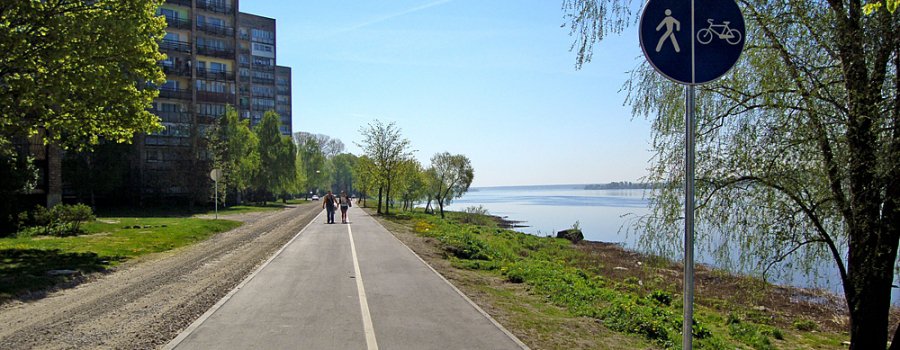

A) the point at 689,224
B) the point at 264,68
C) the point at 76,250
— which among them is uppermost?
the point at 264,68

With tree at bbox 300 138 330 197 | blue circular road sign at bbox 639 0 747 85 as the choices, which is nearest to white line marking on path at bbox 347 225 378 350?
blue circular road sign at bbox 639 0 747 85

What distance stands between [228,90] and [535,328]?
58.9 metres

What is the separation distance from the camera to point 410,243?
Answer: 20.9m

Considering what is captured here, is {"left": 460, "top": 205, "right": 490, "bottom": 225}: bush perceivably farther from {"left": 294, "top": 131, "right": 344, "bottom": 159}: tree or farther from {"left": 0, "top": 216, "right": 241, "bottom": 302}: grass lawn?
{"left": 294, "top": 131, "right": 344, "bottom": 159}: tree

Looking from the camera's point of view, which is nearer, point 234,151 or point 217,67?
point 234,151

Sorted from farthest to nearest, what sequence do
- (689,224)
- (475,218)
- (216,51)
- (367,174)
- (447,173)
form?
(447,173) → (475,218) → (216,51) → (367,174) → (689,224)

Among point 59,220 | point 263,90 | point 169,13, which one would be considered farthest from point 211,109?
point 263,90

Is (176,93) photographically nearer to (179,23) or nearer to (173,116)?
(173,116)

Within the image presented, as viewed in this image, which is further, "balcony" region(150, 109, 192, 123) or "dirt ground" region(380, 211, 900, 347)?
"balcony" region(150, 109, 192, 123)

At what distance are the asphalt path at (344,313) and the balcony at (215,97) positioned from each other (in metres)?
49.1

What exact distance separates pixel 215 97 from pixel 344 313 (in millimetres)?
56172

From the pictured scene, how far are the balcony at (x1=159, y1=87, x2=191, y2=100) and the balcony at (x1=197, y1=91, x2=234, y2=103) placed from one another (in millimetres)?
1334

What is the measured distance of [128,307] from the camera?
28.5 feet

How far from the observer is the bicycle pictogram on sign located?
3.88m
